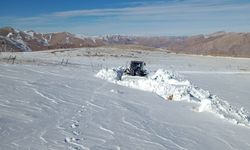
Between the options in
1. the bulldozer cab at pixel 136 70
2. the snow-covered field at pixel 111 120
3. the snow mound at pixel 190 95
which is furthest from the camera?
the bulldozer cab at pixel 136 70

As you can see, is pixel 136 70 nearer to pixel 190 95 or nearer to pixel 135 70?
pixel 135 70

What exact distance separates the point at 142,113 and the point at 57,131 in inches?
183

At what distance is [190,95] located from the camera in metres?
17.6

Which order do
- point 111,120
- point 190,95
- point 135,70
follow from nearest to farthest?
point 111,120
point 190,95
point 135,70

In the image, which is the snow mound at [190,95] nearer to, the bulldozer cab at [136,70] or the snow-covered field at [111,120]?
the snow-covered field at [111,120]

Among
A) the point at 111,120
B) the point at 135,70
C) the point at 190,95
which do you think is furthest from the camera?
the point at 135,70

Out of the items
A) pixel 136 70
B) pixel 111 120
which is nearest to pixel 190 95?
A: pixel 111 120

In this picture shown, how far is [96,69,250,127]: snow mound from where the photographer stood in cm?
1354

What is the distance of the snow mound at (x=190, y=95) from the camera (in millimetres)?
13541

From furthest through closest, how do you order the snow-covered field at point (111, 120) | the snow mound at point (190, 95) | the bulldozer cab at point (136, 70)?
the bulldozer cab at point (136, 70) < the snow mound at point (190, 95) < the snow-covered field at point (111, 120)

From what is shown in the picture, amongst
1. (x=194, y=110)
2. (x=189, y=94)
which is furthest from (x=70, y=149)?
(x=189, y=94)

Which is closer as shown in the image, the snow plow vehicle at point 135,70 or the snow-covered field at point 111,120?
the snow-covered field at point 111,120

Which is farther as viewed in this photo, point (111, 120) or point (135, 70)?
point (135, 70)

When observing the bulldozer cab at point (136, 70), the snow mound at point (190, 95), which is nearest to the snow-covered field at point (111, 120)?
the snow mound at point (190, 95)
